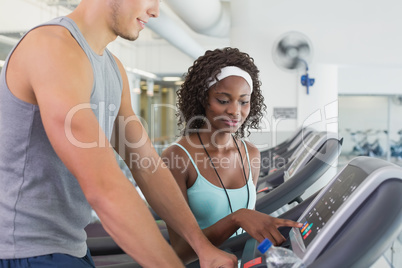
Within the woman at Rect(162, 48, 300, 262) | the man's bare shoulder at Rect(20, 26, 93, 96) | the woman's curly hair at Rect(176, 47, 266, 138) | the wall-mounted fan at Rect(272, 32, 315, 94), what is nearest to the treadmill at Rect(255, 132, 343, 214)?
the woman at Rect(162, 48, 300, 262)

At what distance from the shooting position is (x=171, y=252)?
0.77m

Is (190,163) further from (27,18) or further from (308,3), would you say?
(308,3)

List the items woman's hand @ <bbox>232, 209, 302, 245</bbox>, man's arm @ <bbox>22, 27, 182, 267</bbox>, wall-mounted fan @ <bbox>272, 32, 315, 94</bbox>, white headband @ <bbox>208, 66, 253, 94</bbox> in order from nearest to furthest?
man's arm @ <bbox>22, 27, 182, 267</bbox> < woman's hand @ <bbox>232, 209, 302, 245</bbox> < white headband @ <bbox>208, 66, 253, 94</bbox> < wall-mounted fan @ <bbox>272, 32, 315, 94</bbox>

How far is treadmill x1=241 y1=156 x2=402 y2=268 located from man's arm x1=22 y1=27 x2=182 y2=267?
0.91 feet

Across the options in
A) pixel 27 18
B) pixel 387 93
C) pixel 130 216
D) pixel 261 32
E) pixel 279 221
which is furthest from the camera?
pixel 387 93

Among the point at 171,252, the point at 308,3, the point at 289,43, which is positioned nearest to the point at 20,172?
the point at 171,252

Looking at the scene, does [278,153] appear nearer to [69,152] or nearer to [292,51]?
[292,51]

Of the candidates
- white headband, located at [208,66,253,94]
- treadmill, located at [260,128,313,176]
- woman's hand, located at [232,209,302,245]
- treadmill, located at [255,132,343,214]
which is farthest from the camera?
treadmill, located at [260,128,313,176]

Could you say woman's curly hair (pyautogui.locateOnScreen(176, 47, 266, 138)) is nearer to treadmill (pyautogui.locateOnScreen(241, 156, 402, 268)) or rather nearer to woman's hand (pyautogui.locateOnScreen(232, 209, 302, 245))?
woman's hand (pyautogui.locateOnScreen(232, 209, 302, 245))

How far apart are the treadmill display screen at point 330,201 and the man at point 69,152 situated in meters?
0.18

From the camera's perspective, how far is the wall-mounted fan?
4.60m

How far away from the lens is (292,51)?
15.3 ft

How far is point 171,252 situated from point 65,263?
300 mm

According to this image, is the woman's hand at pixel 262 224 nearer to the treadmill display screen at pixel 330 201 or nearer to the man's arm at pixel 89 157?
the treadmill display screen at pixel 330 201
